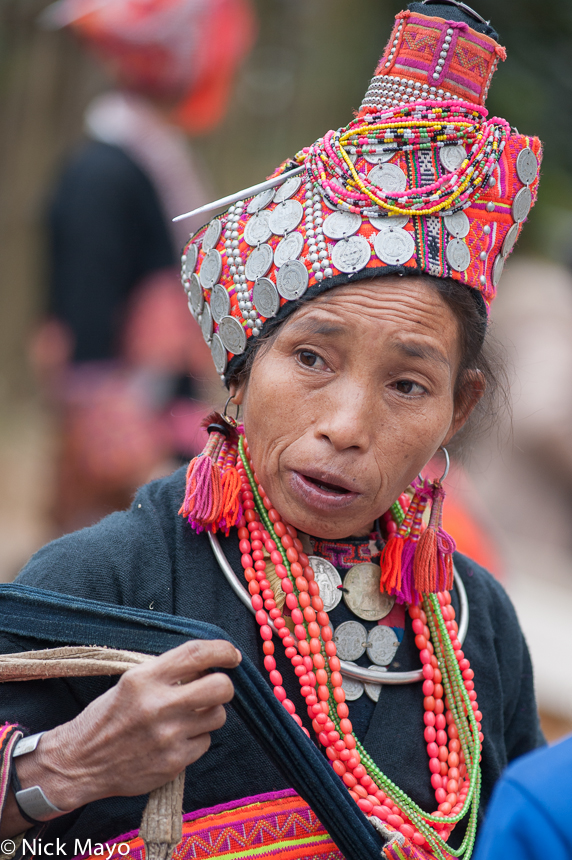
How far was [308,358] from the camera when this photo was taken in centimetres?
192

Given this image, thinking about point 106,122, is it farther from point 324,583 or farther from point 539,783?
point 539,783

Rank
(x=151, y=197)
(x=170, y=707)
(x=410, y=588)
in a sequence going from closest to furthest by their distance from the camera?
(x=170, y=707), (x=410, y=588), (x=151, y=197)

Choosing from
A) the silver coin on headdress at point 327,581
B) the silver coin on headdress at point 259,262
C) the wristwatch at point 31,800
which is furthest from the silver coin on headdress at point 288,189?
the wristwatch at point 31,800

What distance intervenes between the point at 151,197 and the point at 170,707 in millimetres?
3679

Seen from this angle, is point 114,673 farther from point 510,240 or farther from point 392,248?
point 510,240

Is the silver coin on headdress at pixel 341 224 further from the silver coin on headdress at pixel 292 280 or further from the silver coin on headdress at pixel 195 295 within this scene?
the silver coin on headdress at pixel 195 295

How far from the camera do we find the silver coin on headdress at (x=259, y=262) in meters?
1.94

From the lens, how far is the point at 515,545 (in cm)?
767

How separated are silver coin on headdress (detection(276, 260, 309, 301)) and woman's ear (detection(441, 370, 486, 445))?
1.57 feet

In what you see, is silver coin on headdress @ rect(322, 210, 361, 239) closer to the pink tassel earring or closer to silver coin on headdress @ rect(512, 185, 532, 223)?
silver coin on headdress @ rect(512, 185, 532, 223)

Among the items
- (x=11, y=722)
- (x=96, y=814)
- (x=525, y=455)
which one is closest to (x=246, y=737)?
→ (x=96, y=814)

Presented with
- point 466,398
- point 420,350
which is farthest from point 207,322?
point 466,398

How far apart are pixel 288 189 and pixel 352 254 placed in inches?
8.9

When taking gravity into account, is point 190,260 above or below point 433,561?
above
